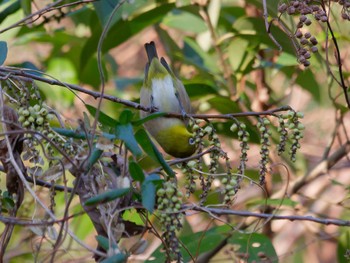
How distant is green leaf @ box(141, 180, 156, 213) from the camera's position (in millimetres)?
1291

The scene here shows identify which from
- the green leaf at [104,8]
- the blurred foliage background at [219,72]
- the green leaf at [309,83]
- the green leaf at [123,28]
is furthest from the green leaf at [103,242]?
the green leaf at [309,83]

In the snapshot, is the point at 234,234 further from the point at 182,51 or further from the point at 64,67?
the point at 64,67

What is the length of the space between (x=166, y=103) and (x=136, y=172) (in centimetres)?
137

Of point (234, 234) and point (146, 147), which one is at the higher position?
point (146, 147)

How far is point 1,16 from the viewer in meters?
2.39

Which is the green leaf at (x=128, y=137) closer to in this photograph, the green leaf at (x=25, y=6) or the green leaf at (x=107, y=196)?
the green leaf at (x=107, y=196)

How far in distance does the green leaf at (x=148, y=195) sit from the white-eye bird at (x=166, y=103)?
3.38ft

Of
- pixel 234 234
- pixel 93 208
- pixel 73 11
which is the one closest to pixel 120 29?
pixel 73 11

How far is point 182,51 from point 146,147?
1903 mm

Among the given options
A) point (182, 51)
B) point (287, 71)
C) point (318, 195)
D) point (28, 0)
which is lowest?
point (318, 195)

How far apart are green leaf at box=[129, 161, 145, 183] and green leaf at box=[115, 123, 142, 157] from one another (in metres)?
0.04

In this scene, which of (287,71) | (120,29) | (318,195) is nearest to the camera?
(120,29)

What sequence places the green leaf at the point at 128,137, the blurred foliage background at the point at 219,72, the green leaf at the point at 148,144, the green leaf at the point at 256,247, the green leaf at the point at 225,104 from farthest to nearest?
the green leaf at the point at 225,104, the blurred foliage background at the point at 219,72, the green leaf at the point at 256,247, the green leaf at the point at 148,144, the green leaf at the point at 128,137

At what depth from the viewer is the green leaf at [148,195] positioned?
1.29m
